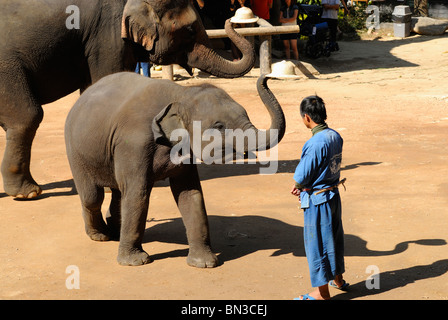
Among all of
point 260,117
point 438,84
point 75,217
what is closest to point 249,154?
point 75,217

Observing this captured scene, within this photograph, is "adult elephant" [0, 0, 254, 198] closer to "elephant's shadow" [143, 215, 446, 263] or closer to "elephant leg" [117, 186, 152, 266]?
"elephant's shadow" [143, 215, 446, 263]

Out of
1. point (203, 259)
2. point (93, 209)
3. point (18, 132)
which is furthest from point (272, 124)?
point (18, 132)

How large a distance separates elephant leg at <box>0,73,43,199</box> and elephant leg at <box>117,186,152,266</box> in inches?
99.7

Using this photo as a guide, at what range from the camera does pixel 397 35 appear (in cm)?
2223

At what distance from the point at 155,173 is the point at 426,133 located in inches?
231

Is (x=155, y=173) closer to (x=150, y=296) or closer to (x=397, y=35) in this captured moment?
(x=150, y=296)

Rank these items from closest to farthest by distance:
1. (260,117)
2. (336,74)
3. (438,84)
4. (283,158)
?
1. (283,158)
2. (260,117)
3. (438,84)
4. (336,74)

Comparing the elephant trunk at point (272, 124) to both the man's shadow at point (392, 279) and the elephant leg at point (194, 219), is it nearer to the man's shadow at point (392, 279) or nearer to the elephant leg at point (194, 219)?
the elephant leg at point (194, 219)

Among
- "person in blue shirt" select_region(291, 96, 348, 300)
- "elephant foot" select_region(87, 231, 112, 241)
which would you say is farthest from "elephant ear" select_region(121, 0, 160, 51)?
"person in blue shirt" select_region(291, 96, 348, 300)

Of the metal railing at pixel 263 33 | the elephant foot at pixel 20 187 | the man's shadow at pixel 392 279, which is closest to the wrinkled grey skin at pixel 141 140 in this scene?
the man's shadow at pixel 392 279

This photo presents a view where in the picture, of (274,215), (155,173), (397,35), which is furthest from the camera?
(397,35)

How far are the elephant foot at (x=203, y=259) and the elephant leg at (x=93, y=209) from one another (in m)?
1.02

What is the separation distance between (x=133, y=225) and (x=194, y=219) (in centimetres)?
51

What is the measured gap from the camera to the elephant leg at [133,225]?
19.9 feet
